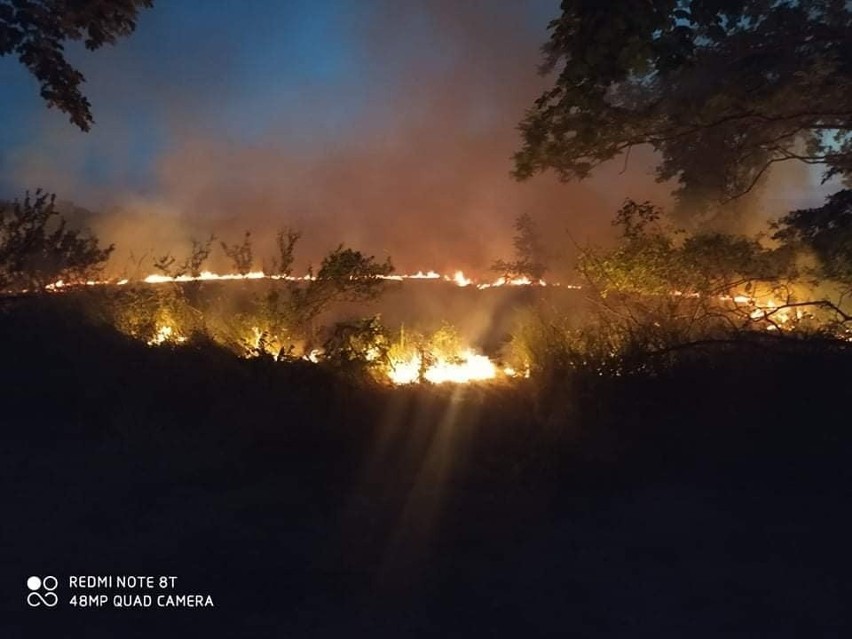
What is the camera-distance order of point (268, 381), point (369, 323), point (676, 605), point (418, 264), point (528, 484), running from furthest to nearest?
point (418, 264) < point (369, 323) < point (268, 381) < point (528, 484) < point (676, 605)

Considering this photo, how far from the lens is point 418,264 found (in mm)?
15711

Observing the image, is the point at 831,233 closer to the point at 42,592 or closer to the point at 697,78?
the point at 697,78

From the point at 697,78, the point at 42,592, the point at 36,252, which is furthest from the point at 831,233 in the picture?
the point at 36,252

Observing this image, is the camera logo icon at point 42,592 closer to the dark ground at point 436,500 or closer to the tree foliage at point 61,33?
the dark ground at point 436,500

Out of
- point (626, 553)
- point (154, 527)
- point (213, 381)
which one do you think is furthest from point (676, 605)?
point (213, 381)

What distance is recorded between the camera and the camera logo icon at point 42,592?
10.3 ft

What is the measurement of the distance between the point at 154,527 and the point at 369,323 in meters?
2.85

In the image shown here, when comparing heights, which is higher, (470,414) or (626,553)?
(470,414)

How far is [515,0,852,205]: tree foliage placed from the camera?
4984 millimetres

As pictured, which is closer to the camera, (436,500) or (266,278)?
(436,500)

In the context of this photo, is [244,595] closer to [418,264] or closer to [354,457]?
[354,457]

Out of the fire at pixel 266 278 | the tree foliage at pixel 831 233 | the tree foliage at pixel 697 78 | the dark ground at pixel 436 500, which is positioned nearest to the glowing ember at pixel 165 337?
the dark ground at pixel 436 500

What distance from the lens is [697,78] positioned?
706 cm

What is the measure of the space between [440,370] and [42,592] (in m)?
3.88
